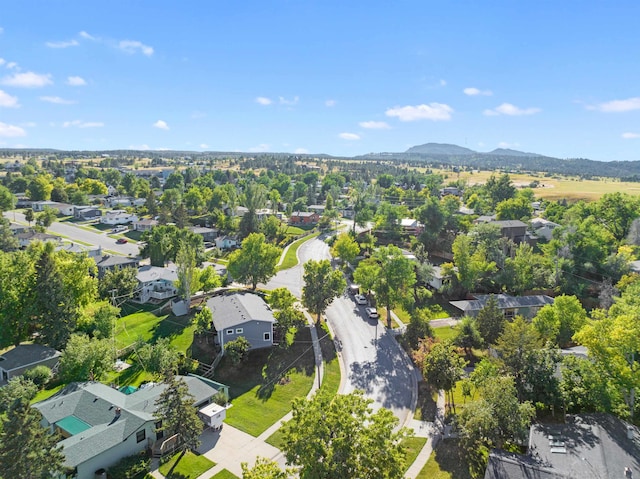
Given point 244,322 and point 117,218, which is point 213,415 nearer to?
point 244,322

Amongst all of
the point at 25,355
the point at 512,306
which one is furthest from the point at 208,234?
the point at 512,306

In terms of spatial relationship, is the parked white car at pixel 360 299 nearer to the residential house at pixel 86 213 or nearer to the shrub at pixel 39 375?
the shrub at pixel 39 375

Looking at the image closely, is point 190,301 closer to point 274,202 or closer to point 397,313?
point 397,313

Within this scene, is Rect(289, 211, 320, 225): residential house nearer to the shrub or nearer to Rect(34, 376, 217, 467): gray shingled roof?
the shrub

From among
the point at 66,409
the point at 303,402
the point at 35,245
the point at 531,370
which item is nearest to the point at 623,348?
the point at 531,370

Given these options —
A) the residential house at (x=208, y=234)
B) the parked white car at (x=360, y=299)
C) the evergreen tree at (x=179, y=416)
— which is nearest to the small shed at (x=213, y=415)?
the evergreen tree at (x=179, y=416)

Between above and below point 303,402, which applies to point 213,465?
below

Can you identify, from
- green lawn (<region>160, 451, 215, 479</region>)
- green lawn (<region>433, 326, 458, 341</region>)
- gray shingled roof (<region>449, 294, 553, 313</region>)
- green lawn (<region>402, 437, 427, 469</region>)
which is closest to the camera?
green lawn (<region>160, 451, 215, 479</region>)

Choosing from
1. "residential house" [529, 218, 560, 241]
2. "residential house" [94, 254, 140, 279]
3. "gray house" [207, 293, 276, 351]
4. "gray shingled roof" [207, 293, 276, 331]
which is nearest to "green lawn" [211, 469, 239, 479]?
"gray house" [207, 293, 276, 351]
